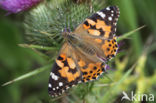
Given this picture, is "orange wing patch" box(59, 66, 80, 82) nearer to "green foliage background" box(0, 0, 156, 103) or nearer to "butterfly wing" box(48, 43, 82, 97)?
"butterfly wing" box(48, 43, 82, 97)

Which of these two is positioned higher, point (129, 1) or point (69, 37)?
point (129, 1)

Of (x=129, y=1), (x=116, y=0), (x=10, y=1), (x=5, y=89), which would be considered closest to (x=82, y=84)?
(x=116, y=0)

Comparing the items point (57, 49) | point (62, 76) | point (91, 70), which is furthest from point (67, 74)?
point (57, 49)

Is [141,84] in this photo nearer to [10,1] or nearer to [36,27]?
[36,27]

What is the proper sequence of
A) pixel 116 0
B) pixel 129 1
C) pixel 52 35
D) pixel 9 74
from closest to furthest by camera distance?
pixel 116 0 → pixel 52 35 → pixel 129 1 → pixel 9 74

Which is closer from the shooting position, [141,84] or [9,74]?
[141,84]

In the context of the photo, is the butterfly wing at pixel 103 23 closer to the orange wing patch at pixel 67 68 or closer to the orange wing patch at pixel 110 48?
the orange wing patch at pixel 110 48

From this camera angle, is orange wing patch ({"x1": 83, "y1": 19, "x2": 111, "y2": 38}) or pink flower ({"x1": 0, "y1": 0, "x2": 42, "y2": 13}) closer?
orange wing patch ({"x1": 83, "y1": 19, "x2": 111, "y2": 38})

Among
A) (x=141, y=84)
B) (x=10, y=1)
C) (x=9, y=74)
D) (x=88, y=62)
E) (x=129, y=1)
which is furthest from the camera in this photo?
(x=9, y=74)

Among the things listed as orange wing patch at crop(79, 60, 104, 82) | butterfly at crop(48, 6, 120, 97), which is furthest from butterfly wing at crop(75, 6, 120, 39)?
orange wing patch at crop(79, 60, 104, 82)
